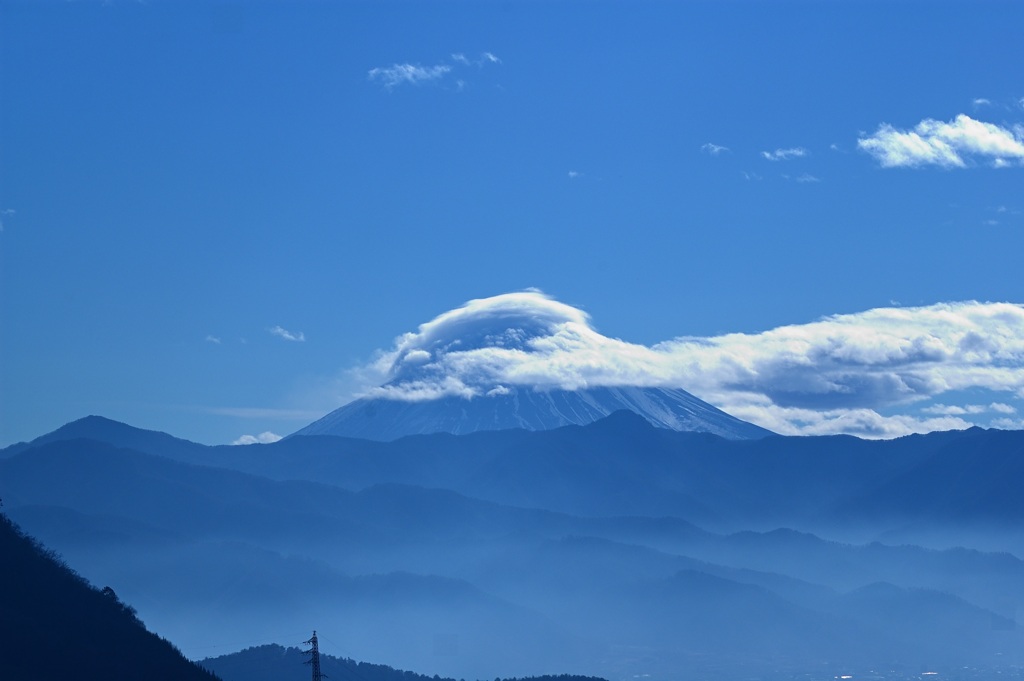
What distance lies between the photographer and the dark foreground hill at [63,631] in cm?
10575

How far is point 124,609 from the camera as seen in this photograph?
457 feet

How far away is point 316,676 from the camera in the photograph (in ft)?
286

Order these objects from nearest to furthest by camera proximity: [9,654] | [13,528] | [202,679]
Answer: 1. [9,654]
2. [202,679]
3. [13,528]

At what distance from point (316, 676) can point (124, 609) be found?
59.4m

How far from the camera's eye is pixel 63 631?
116m

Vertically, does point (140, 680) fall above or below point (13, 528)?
below

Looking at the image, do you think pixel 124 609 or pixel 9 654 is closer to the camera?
pixel 9 654

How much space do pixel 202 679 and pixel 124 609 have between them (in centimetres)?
2200

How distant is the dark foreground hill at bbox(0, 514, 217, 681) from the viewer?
106 metres

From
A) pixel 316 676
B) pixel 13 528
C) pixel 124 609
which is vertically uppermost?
pixel 13 528

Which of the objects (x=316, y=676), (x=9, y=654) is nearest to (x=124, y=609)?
(x=9, y=654)

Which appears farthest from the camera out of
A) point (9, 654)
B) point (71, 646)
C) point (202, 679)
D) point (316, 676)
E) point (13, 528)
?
point (13, 528)

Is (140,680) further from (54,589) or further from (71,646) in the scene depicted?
(54,589)

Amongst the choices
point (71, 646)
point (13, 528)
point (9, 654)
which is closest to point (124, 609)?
point (13, 528)
